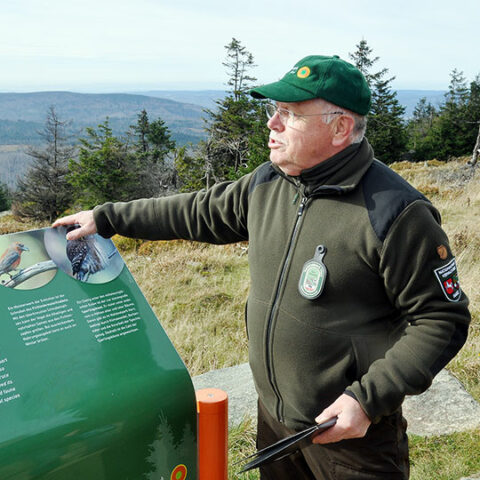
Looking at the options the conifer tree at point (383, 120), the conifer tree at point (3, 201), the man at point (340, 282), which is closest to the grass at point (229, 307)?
the man at point (340, 282)

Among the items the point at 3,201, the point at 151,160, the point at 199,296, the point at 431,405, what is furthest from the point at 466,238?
the point at 3,201

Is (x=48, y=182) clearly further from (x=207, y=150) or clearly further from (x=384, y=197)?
(x=384, y=197)

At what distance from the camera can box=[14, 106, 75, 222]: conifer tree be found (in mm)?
41656

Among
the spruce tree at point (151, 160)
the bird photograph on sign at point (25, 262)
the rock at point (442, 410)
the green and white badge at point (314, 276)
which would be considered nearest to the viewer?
the bird photograph on sign at point (25, 262)

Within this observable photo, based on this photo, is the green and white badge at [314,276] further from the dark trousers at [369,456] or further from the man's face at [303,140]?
the dark trousers at [369,456]

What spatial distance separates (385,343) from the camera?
1671 millimetres

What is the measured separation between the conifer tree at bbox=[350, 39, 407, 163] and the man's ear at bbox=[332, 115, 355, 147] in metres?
28.0

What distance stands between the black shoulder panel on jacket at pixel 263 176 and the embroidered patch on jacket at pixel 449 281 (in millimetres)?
692

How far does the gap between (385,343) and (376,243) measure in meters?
0.37

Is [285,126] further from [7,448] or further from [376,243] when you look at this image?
[7,448]

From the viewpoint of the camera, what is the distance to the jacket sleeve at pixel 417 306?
4.99 ft

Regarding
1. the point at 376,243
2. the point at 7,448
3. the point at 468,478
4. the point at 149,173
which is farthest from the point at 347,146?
the point at 149,173

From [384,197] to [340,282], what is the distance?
0.31 metres

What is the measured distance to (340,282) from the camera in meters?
1.62
